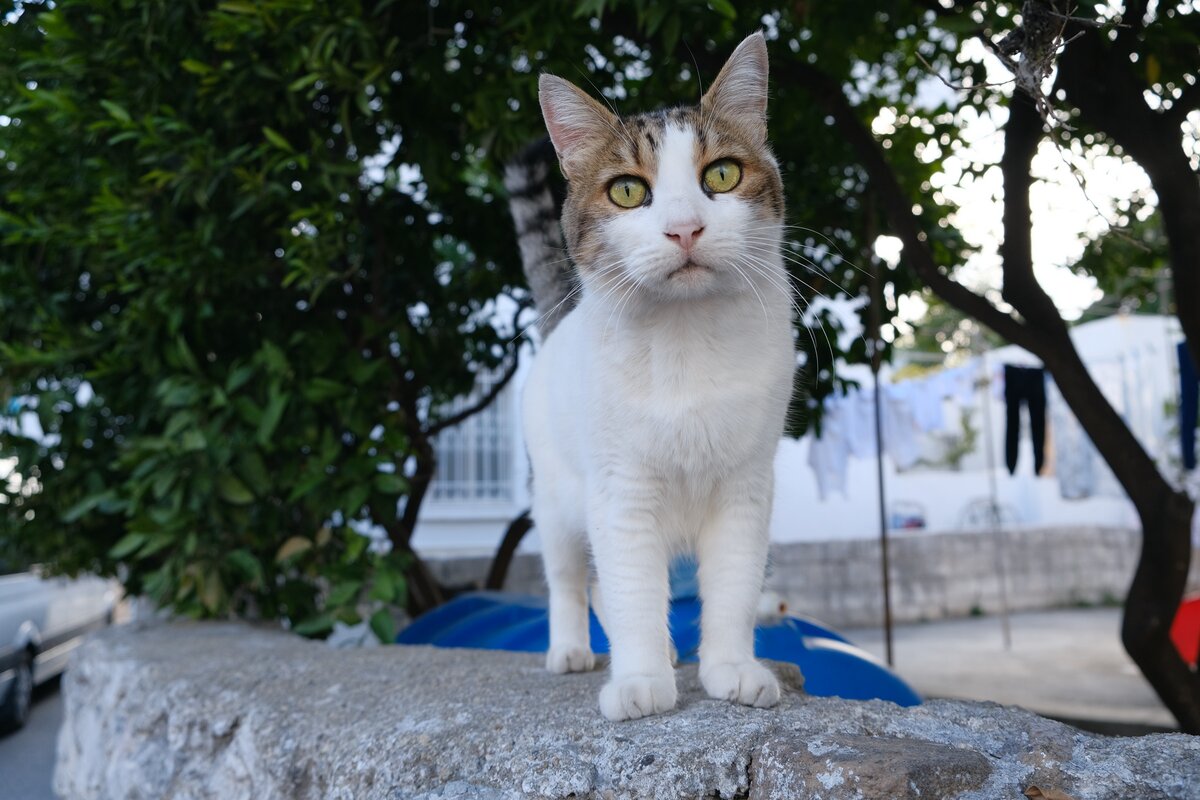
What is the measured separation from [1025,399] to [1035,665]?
2504 mm

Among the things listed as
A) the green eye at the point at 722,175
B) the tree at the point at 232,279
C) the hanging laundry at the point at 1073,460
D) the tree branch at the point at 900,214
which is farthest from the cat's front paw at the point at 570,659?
the hanging laundry at the point at 1073,460

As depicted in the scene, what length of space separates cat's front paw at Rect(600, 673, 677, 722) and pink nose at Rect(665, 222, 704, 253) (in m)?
0.78

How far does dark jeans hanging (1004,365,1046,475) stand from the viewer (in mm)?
6238

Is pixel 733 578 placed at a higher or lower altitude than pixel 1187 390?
lower

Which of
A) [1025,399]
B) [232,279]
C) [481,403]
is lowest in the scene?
[481,403]

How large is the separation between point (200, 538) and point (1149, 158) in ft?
11.4

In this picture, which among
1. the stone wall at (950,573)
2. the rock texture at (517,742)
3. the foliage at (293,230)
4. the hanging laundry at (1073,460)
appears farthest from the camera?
the hanging laundry at (1073,460)

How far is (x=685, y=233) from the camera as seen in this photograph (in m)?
1.56

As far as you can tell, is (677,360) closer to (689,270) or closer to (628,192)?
(689,270)

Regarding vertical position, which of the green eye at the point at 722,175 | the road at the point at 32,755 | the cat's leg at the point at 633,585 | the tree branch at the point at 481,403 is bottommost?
the road at the point at 32,755

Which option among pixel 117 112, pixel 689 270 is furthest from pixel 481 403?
pixel 689 270

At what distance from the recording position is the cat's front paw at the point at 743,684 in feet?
5.49

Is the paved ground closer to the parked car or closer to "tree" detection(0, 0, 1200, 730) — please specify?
"tree" detection(0, 0, 1200, 730)

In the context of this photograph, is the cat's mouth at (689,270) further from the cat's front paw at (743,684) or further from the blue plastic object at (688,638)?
the blue plastic object at (688,638)
